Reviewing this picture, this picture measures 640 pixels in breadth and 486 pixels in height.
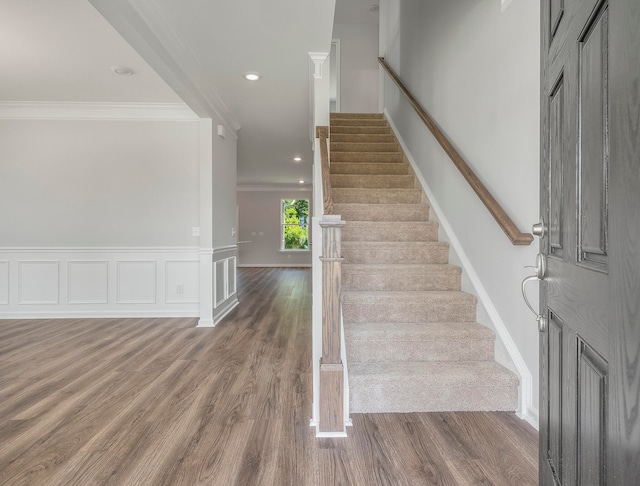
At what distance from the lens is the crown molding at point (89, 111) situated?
3.96 metres

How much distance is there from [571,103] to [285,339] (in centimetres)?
299

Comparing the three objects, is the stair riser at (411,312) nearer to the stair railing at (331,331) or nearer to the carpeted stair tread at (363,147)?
the stair railing at (331,331)

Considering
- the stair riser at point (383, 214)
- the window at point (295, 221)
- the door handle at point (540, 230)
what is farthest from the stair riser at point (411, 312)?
the window at point (295, 221)

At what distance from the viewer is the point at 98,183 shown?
Result: 4.09 m

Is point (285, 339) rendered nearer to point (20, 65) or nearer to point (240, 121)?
point (240, 121)

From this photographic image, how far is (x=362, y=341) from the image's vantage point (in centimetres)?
208

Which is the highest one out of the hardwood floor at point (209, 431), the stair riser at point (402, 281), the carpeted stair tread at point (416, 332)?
the stair riser at point (402, 281)

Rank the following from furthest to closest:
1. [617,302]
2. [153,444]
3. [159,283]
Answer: [159,283], [153,444], [617,302]

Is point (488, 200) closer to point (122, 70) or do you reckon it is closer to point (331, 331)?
point (331, 331)

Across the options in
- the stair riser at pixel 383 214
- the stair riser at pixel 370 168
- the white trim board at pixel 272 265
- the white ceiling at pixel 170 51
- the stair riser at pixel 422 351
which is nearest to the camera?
the stair riser at pixel 422 351

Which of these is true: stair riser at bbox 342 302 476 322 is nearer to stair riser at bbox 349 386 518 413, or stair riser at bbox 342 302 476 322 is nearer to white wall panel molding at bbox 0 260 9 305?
stair riser at bbox 349 386 518 413

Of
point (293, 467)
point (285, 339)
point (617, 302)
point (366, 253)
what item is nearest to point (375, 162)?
point (366, 253)

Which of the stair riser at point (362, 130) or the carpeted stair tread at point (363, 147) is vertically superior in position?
the stair riser at point (362, 130)

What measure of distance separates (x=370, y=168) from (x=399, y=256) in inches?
58.4
